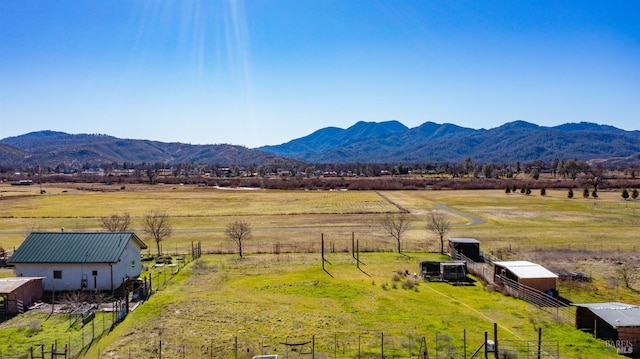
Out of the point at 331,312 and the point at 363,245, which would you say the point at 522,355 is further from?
the point at 363,245

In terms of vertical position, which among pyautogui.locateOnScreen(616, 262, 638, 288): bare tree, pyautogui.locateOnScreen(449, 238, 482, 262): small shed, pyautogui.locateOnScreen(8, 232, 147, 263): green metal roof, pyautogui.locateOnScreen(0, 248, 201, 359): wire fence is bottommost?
pyautogui.locateOnScreen(616, 262, 638, 288): bare tree

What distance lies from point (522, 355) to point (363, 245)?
32.0 m

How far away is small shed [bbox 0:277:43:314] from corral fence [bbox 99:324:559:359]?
453 inches

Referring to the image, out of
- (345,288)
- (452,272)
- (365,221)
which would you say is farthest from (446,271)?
(365,221)

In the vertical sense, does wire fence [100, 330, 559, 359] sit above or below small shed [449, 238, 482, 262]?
below

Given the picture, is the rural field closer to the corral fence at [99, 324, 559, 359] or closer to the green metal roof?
the corral fence at [99, 324, 559, 359]

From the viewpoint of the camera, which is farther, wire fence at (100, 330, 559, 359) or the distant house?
the distant house

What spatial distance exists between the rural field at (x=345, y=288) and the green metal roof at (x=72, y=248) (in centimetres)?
545

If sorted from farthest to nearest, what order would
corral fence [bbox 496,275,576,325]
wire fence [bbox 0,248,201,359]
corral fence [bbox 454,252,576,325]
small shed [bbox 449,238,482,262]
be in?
small shed [bbox 449,238,482,262] < corral fence [bbox 454,252,576,325] < corral fence [bbox 496,275,576,325] < wire fence [bbox 0,248,201,359]

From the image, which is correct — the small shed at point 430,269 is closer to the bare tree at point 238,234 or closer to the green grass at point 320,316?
the green grass at point 320,316

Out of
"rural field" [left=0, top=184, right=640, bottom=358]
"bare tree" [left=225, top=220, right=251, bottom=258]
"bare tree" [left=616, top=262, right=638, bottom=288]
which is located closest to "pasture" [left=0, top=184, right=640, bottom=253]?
"rural field" [left=0, top=184, right=640, bottom=358]

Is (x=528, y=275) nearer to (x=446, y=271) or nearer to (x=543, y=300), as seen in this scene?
(x=543, y=300)

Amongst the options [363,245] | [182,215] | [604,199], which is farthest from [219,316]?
[604,199]

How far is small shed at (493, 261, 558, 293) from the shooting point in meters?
33.3
